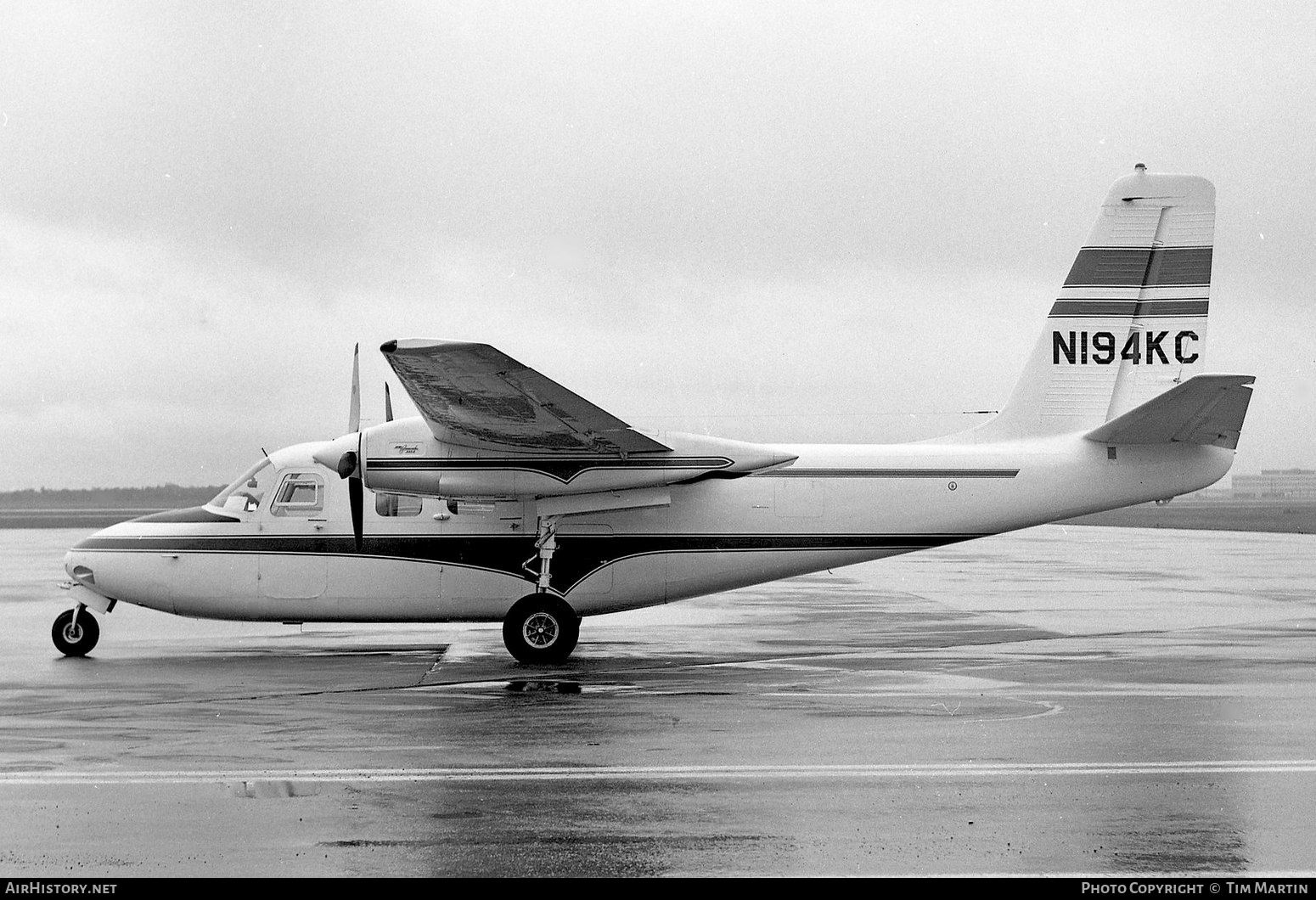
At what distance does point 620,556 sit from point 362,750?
6.99m

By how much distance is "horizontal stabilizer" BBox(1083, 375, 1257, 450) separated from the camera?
1459 cm

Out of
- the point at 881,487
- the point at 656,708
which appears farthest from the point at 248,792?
the point at 881,487

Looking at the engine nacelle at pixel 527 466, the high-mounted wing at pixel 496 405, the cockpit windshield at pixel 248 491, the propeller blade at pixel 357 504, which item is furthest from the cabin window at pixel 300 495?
the high-mounted wing at pixel 496 405

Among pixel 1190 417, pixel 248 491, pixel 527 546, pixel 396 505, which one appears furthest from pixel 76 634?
pixel 1190 417

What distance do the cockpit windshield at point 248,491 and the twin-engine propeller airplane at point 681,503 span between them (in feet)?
0.08

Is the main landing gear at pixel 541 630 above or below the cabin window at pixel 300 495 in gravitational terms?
below

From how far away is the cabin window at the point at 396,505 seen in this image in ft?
54.7

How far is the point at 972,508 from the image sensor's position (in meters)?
16.5

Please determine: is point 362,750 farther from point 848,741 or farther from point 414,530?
point 414,530

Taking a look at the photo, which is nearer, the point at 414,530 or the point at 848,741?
the point at 848,741

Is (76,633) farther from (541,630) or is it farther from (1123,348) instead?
(1123,348)

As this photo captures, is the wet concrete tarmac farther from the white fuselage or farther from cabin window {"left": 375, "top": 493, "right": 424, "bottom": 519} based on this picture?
cabin window {"left": 375, "top": 493, "right": 424, "bottom": 519}

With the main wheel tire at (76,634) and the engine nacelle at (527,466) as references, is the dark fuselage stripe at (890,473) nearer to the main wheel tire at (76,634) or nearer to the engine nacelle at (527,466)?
the engine nacelle at (527,466)
